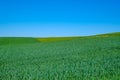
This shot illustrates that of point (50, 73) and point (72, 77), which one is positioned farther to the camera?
point (50, 73)

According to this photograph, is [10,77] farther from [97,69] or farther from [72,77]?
[97,69]

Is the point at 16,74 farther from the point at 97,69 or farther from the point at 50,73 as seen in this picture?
the point at 97,69

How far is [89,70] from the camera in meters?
15.2

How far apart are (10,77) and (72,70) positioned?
408 cm

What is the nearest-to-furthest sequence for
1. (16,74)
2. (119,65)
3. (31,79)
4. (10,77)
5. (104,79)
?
(104,79)
(31,79)
(10,77)
(16,74)
(119,65)

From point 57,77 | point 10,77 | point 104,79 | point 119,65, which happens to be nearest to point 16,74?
point 10,77

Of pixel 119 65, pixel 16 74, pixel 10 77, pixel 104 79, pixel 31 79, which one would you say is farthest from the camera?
pixel 119 65

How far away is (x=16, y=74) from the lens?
15016 mm

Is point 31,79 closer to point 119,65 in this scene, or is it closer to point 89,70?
point 89,70

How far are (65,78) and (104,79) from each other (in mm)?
2198

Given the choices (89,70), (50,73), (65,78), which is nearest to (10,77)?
(50,73)

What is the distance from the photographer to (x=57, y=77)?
43.8ft

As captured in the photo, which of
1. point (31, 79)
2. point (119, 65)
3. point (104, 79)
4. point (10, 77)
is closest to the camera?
point (104, 79)

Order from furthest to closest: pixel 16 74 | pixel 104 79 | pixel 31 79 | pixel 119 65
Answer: pixel 119 65 < pixel 16 74 < pixel 31 79 < pixel 104 79
